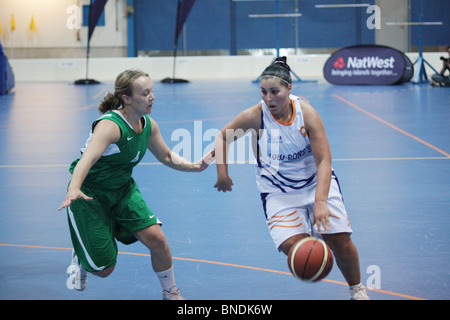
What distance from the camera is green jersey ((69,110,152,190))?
3855 mm

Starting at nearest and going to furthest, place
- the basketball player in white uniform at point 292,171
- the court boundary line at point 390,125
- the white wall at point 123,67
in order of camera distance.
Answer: the basketball player in white uniform at point 292,171
the court boundary line at point 390,125
the white wall at point 123,67

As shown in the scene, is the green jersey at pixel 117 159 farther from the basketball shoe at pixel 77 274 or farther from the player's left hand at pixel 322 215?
the player's left hand at pixel 322 215

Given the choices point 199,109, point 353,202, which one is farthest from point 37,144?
point 353,202

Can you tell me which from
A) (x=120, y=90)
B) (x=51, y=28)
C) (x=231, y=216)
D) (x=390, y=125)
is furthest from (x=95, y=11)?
(x=120, y=90)

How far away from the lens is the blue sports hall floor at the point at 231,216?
14.0ft

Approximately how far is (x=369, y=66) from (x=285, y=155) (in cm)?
1620

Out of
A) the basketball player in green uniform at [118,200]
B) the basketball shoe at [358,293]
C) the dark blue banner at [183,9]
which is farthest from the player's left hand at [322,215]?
the dark blue banner at [183,9]

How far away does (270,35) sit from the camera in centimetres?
2495

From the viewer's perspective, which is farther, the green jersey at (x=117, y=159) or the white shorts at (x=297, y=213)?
the green jersey at (x=117, y=159)

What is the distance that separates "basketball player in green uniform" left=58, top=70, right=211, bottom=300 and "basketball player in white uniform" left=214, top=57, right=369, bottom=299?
0.50 metres

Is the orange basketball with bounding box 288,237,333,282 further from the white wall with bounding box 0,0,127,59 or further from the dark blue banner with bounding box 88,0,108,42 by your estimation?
the white wall with bounding box 0,0,127,59

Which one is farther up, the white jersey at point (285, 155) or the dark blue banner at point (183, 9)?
the dark blue banner at point (183, 9)

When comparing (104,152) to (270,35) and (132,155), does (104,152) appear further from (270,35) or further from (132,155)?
(270,35)

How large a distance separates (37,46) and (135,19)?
3.84m
